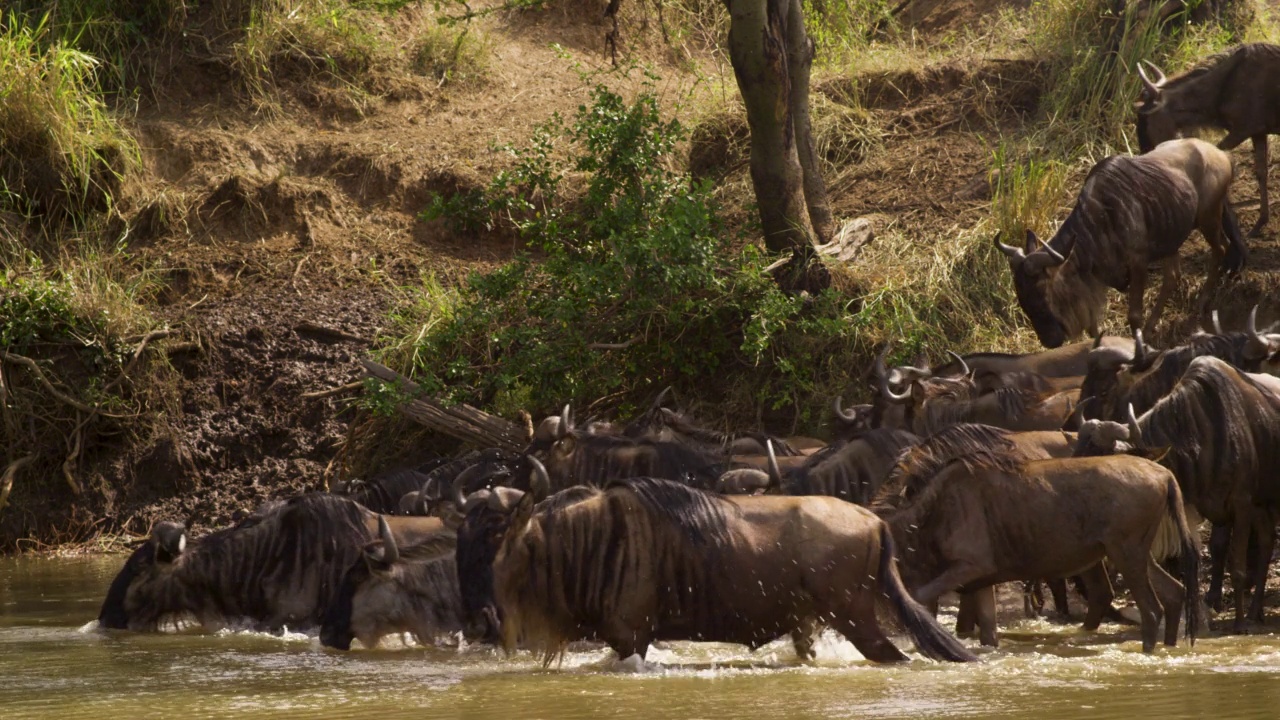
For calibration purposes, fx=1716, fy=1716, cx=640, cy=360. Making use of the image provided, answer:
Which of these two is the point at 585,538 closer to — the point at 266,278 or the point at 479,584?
the point at 479,584

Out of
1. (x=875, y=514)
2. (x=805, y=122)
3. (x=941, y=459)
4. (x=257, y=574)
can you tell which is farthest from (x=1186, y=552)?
(x=805, y=122)

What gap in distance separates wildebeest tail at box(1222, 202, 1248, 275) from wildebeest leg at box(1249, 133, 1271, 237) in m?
0.86

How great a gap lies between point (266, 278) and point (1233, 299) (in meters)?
8.50

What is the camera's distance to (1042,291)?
37.7ft

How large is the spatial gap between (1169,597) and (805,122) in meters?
7.44

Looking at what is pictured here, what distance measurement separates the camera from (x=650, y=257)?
39.7 feet

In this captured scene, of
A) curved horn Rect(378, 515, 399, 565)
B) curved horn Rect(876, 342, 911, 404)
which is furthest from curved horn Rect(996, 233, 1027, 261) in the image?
curved horn Rect(378, 515, 399, 565)

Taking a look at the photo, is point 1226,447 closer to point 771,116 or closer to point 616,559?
point 616,559

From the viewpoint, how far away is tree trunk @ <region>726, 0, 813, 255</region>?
1262 cm

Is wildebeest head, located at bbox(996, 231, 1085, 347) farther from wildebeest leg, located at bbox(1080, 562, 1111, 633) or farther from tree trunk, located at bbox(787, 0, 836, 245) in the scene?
wildebeest leg, located at bbox(1080, 562, 1111, 633)

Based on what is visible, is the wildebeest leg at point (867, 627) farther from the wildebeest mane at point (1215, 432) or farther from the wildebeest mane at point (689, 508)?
the wildebeest mane at point (1215, 432)

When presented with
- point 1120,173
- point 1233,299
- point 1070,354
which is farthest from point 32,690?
point 1233,299

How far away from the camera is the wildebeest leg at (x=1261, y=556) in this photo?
8094 millimetres

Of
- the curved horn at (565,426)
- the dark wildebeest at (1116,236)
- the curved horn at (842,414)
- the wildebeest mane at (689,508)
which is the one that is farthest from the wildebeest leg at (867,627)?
the dark wildebeest at (1116,236)
